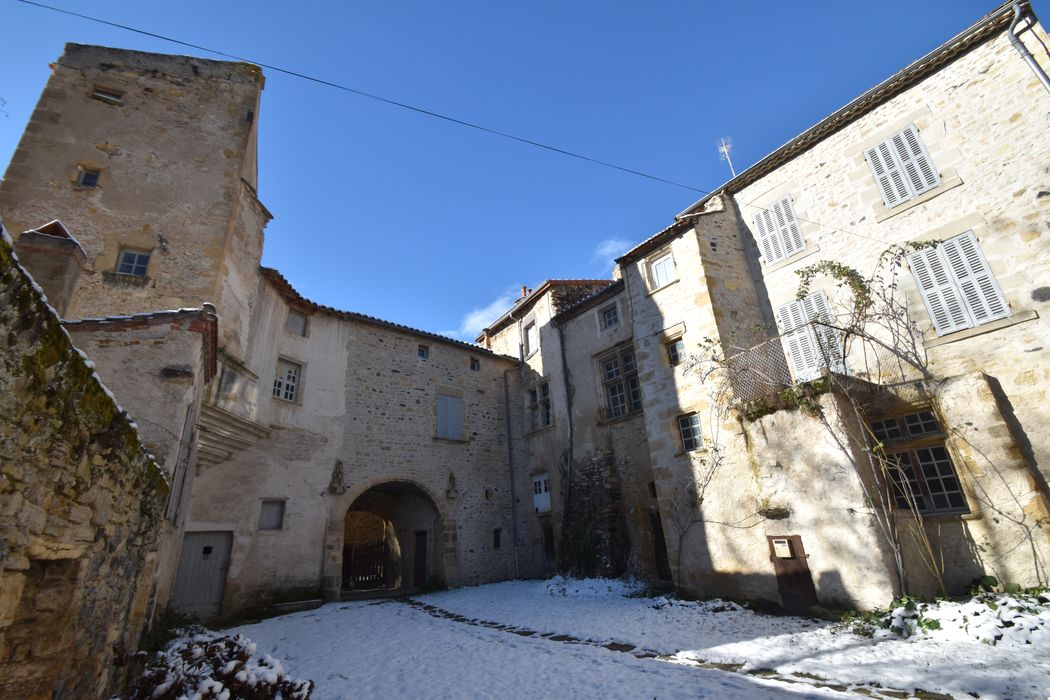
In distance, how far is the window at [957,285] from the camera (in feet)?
26.9

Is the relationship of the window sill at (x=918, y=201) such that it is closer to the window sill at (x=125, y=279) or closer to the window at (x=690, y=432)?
the window at (x=690, y=432)

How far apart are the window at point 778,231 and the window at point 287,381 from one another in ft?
41.3

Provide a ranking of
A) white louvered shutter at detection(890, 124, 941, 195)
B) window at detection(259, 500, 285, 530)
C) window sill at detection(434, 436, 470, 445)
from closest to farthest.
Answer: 1. white louvered shutter at detection(890, 124, 941, 195)
2. window at detection(259, 500, 285, 530)
3. window sill at detection(434, 436, 470, 445)

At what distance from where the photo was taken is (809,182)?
11.2 m

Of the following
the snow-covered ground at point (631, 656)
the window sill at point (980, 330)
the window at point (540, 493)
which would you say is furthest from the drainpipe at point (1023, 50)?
the window at point (540, 493)

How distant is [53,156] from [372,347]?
822 cm

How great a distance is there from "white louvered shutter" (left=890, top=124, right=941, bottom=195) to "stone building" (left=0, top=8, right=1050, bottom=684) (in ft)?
0.12

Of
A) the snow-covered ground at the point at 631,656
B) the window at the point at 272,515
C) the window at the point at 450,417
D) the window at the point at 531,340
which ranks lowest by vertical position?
the snow-covered ground at the point at 631,656

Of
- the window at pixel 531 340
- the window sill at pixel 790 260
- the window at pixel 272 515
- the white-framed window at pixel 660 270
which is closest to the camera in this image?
the window sill at pixel 790 260

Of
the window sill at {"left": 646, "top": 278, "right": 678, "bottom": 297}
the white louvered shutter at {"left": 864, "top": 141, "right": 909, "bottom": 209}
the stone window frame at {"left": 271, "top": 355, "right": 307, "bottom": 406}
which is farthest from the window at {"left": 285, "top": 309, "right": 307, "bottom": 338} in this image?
the white louvered shutter at {"left": 864, "top": 141, "right": 909, "bottom": 209}

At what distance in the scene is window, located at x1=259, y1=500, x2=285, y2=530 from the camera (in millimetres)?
11852

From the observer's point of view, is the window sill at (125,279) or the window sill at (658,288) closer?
the window sill at (125,279)

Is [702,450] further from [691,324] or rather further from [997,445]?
[997,445]

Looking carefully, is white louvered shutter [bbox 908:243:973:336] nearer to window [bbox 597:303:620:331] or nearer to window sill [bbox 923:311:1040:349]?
window sill [bbox 923:311:1040:349]
